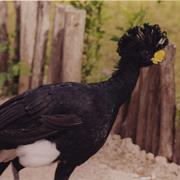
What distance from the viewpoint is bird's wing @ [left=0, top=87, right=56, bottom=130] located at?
3512mm

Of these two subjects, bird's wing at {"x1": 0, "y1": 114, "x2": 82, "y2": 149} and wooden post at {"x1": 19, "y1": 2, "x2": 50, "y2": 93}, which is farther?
wooden post at {"x1": 19, "y1": 2, "x2": 50, "y2": 93}

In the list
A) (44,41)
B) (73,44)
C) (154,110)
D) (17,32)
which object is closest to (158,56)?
(154,110)

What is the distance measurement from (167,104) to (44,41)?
1.32 metres

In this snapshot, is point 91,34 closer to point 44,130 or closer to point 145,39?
point 145,39

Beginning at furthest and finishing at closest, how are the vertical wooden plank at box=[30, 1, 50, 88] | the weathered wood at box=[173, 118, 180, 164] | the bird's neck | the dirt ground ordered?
the vertical wooden plank at box=[30, 1, 50, 88]
the weathered wood at box=[173, 118, 180, 164]
the dirt ground
the bird's neck

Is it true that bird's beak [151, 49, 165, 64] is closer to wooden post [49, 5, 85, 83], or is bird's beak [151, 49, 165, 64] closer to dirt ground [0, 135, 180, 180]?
dirt ground [0, 135, 180, 180]

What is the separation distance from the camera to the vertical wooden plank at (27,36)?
5551 mm

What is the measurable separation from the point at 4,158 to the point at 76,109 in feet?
1.60

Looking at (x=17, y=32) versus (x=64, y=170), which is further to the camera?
(x=17, y=32)

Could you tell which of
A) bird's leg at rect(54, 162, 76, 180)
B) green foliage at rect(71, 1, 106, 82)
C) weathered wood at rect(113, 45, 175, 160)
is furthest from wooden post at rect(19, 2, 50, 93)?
bird's leg at rect(54, 162, 76, 180)

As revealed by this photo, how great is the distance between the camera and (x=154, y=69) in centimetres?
487

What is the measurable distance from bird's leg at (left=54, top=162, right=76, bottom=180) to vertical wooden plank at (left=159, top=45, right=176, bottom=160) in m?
1.35

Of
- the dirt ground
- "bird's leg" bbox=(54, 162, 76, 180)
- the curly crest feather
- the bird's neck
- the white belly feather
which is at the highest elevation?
the curly crest feather

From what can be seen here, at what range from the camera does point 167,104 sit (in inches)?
191
